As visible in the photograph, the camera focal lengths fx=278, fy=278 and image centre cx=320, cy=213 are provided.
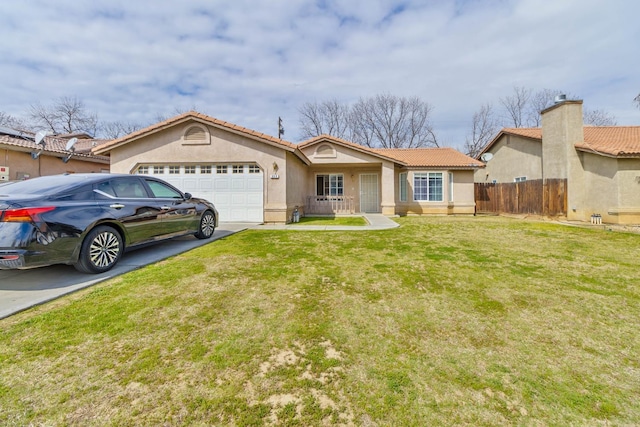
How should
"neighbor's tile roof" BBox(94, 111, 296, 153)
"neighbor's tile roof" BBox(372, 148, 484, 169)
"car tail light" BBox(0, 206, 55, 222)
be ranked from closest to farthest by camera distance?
"car tail light" BBox(0, 206, 55, 222), "neighbor's tile roof" BBox(94, 111, 296, 153), "neighbor's tile roof" BBox(372, 148, 484, 169)

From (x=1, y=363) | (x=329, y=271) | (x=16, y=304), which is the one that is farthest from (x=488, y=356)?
(x=16, y=304)

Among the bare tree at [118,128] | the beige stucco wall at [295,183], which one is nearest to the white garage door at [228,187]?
the beige stucco wall at [295,183]

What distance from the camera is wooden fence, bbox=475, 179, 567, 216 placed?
13289mm

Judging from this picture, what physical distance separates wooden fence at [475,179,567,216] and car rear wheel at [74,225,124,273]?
17083 millimetres

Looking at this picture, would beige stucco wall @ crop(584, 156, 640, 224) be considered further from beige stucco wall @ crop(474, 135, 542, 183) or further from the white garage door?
the white garage door

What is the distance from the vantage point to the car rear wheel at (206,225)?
23.9ft

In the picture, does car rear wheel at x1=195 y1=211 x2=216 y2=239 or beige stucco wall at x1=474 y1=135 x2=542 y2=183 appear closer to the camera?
car rear wheel at x1=195 y1=211 x2=216 y2=239

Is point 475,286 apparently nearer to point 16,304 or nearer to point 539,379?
point 539,379

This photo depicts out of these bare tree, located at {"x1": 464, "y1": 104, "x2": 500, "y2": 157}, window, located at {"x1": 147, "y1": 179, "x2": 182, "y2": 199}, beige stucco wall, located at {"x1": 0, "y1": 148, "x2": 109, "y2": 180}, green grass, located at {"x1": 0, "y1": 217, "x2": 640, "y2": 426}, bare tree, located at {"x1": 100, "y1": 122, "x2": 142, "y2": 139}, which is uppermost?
bare tree, located at {"x1": 100, "y1": 122, "x2": 142, "y2": 139}

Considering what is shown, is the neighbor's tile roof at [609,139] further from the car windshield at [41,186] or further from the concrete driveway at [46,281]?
the car windshield at [41,186]

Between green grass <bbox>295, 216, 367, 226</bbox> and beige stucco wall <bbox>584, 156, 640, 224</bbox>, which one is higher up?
beige stucco wall <bbox>584, 156, 640, 224</bbox>

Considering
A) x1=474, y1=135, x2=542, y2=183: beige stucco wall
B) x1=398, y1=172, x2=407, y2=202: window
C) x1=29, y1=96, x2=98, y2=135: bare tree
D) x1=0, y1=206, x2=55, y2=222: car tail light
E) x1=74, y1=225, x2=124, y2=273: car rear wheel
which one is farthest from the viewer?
x1=29, y1=96, x2=98, y2=135: bare tree

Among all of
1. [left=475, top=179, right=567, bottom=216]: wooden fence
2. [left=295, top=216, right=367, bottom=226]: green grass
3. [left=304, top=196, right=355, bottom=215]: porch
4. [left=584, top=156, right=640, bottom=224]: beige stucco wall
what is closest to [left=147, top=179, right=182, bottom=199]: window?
[left=295, top=216, right=367, bottom=226]: green grass

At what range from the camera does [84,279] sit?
4168 mm
